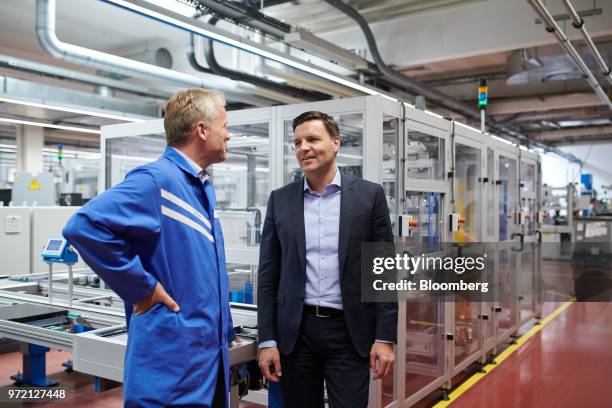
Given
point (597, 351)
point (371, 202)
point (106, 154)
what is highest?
point (106, 154)

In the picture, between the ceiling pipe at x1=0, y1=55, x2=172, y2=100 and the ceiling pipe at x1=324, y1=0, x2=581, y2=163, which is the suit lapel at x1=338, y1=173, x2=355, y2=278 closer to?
the ceiling pipe at x1=324, y1=0, x2=581, y2=163

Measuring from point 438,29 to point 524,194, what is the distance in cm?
215

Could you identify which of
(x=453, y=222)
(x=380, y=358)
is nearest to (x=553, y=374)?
(x=453, y=222)

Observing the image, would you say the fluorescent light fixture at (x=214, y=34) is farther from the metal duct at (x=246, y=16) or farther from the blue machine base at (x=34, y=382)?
the blue machine base at (x=34, y=382)

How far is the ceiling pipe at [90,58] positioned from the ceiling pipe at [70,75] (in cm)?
136

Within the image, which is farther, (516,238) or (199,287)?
(516,238)

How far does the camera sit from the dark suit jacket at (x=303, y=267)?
1.94 metres

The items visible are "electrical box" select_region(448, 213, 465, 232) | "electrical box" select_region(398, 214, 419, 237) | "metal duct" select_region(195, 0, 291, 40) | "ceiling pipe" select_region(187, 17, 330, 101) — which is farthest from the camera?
"ceiling pipe" select_region(187, 17, 330, 101)

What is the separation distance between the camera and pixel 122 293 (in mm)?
1408

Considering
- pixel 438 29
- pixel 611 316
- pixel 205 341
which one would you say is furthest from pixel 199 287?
pixel 611 316

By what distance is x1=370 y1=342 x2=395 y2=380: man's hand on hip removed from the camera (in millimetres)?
1931

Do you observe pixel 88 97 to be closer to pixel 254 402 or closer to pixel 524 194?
pixel 254 402

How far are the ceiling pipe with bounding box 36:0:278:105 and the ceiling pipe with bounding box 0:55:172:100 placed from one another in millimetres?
1358

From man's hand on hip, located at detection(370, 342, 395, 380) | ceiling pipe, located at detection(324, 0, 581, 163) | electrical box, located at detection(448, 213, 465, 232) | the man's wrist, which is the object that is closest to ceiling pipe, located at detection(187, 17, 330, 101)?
ceiling pipe, located at detection(324, 0, 581, 163)
